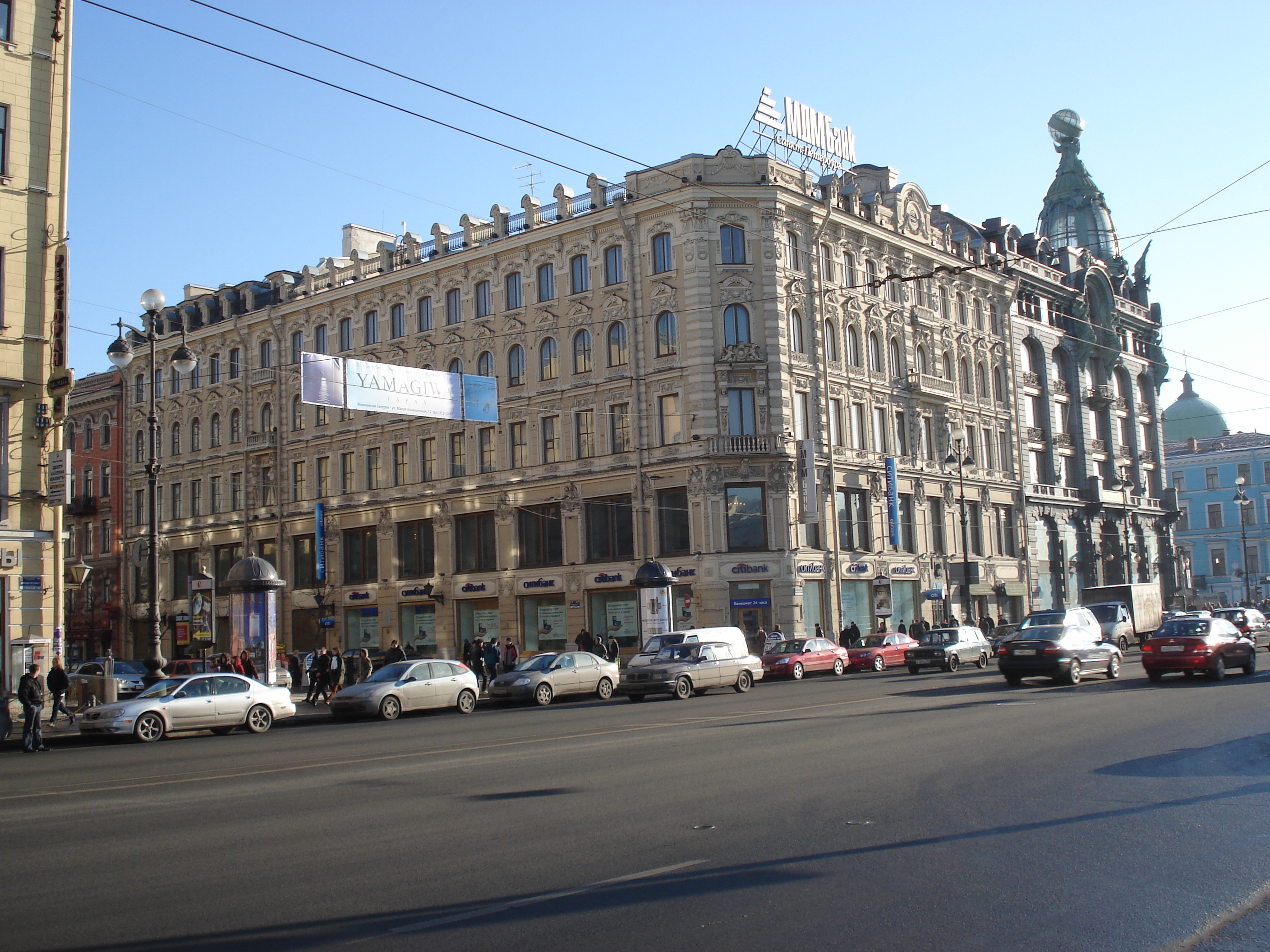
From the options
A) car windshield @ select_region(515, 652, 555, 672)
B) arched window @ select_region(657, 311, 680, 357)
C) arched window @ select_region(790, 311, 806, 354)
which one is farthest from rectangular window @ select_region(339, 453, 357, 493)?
car windshield @ select_region(515, 652, 555, 672)

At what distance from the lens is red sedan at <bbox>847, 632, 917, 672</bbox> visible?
40312mm

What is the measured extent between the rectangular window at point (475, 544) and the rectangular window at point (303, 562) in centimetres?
908

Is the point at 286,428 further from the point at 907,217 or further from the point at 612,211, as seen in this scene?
the point at 907,217

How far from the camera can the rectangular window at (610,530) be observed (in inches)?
1837

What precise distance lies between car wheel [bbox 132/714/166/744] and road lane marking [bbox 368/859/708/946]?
672 inches

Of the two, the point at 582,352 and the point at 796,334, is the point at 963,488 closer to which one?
the point at 796,334

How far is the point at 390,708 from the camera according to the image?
2625cm

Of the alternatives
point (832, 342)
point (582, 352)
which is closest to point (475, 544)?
point (582, 352)

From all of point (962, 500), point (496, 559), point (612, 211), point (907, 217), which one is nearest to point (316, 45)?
point (612, 211)

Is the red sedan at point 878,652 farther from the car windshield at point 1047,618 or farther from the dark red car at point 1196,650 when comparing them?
the dark red car at point 1196,650

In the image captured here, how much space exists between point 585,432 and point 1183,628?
26.8 m

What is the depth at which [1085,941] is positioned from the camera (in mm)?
6324

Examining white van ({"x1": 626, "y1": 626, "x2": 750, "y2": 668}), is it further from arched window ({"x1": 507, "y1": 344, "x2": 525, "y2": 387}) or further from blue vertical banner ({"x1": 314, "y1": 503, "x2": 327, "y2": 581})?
blue vertical banner ({"x1": 314, "y1": 503, "x2": 327, "y2": 581})

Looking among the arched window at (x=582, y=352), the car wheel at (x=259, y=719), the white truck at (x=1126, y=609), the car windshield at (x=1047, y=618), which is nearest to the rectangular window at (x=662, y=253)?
the arched window at (x=582, y=352)
